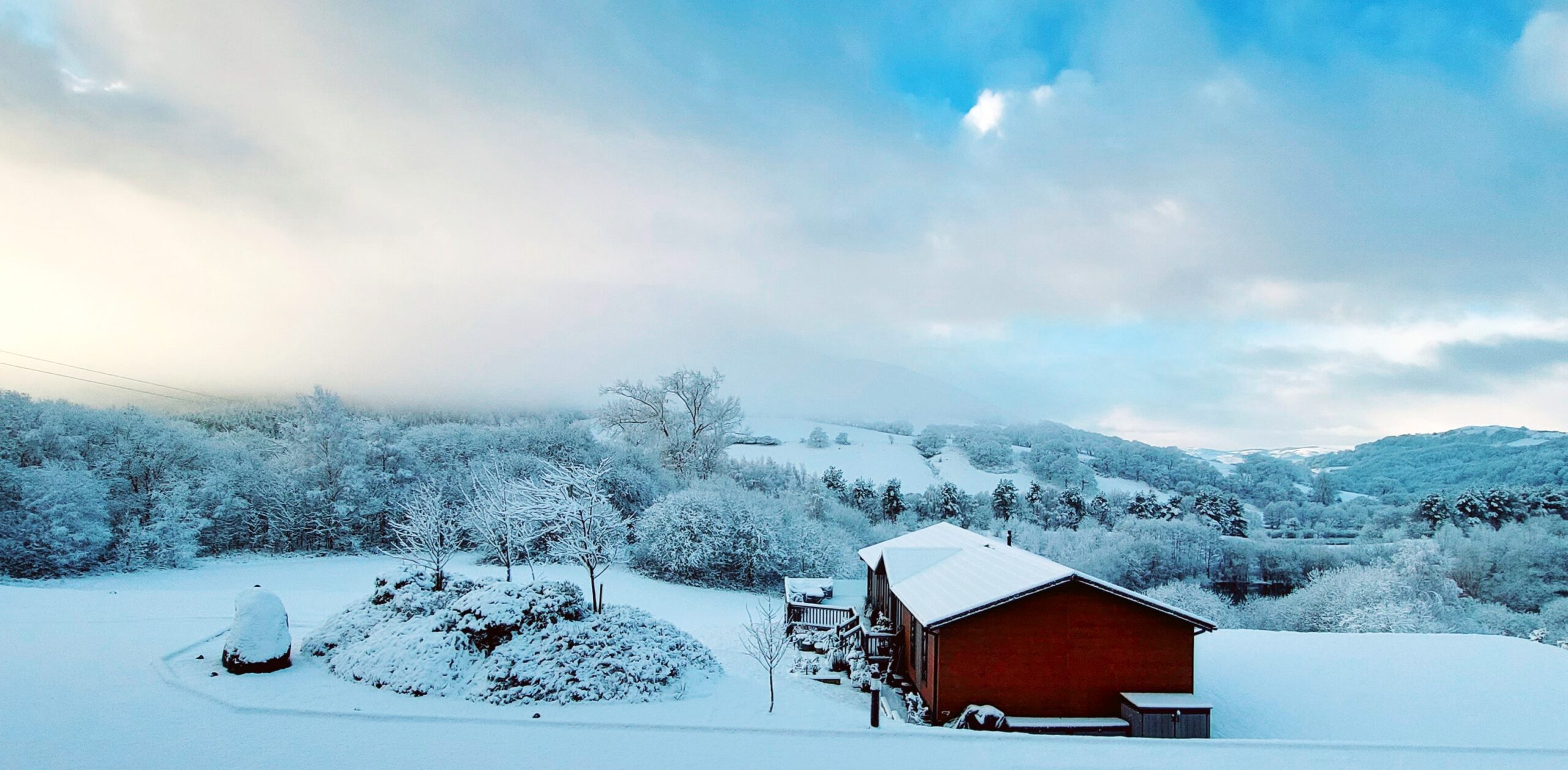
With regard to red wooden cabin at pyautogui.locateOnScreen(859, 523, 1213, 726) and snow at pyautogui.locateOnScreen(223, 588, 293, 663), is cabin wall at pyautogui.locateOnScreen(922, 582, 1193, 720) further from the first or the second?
snow at pyautogui.locateOnScreen(223, 588, 293, 663)

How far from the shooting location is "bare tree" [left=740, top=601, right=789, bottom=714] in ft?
37.3

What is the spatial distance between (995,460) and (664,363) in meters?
34.2

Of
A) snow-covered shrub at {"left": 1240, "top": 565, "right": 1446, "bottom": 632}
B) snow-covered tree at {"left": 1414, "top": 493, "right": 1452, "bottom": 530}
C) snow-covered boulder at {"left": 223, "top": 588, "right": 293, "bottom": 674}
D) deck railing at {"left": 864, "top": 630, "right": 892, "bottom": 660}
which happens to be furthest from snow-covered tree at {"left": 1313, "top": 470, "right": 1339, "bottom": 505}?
snow-covered boulder at {"left": 223, "top": 588, "right": 293, "bottom": 674}

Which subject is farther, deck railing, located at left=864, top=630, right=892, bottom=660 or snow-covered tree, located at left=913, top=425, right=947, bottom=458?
snow-covered tree, located at left=913, top=425, right=947, bottom=458

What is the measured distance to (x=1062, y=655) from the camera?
11586 millimetres

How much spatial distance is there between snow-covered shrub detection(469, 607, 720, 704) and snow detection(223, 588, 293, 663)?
10.6ft

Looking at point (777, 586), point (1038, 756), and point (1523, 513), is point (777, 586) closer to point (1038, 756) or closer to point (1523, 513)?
point (1038, 756)

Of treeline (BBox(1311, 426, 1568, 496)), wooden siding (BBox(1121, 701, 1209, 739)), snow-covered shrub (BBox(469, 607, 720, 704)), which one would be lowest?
wooden siding (BBox(1121, 701, 1209, 739))

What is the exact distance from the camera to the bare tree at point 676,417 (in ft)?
122

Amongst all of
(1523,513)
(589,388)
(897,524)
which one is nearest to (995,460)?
(897,524)

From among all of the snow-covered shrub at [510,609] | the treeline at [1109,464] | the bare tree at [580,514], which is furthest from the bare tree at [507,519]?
the treeline at [1109,464]

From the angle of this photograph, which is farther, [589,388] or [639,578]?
[589,388]

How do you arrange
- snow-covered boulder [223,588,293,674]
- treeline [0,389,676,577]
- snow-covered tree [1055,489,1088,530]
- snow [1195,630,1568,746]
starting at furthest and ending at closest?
snow-covered tree [1055,489,1088,530] → treeline [0,389,676,577] → snow [1195,630,1568,746] → snow-covered boulder [223,588,293,674]

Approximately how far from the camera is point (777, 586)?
2861 centimetres
